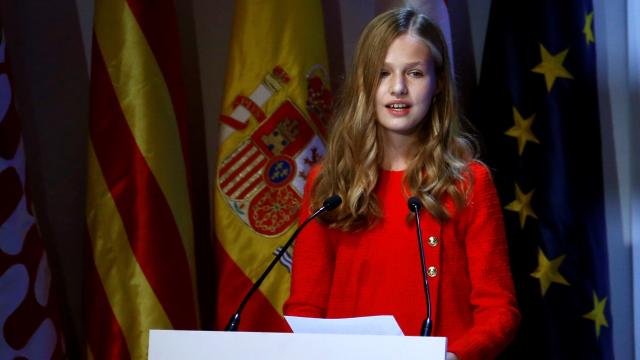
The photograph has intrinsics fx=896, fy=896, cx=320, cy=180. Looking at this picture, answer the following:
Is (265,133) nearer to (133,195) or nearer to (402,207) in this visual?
(133,195)

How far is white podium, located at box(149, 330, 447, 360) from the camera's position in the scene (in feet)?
3.80

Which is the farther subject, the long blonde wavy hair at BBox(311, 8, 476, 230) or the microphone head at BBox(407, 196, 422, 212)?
the long blonde wavy hair at BBox(311, 8, 476, 230)

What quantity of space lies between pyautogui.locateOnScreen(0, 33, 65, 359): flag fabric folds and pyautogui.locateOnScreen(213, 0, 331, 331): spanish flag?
516mm

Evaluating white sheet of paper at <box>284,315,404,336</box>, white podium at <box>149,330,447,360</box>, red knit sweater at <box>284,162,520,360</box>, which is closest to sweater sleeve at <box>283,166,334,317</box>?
red knit sweater at <box>284,162,520,360</box>

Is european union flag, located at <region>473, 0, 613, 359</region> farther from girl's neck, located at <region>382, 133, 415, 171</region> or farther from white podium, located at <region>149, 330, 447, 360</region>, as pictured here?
white podium, located at <region>149, 330, 447, 360</region>

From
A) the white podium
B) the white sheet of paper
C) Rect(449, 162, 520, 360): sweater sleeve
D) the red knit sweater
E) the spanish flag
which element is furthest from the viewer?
the spanish flag

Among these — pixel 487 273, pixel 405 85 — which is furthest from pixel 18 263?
pixel 487 273

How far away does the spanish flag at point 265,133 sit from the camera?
105 inches

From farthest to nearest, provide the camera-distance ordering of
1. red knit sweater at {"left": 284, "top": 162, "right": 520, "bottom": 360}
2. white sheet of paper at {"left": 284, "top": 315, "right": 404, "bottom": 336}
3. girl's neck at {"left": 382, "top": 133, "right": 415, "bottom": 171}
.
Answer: girl's neck at {"left": 382, "top": 133, "right": 415, "bottom": 171} → red knit sweater at {"left": 284, "top": 162, "right": 520, "bottom": 360} → white sheet of paper at {"left": 284, "top": 315, "right": 404, "bottom": 336}

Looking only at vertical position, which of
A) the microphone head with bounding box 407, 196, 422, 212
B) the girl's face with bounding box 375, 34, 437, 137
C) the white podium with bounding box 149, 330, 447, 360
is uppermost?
the girl's face with bounding box 375, 34, 437, 137

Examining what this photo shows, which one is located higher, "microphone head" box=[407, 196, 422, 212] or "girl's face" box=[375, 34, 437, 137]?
"girl's face" box=[375, 34, 437, 137]

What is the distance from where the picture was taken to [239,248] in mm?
2652

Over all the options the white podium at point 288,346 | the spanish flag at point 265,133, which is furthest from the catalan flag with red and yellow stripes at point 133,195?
the white podium at point 288,346

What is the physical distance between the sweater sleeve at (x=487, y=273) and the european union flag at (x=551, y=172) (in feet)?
2.51
